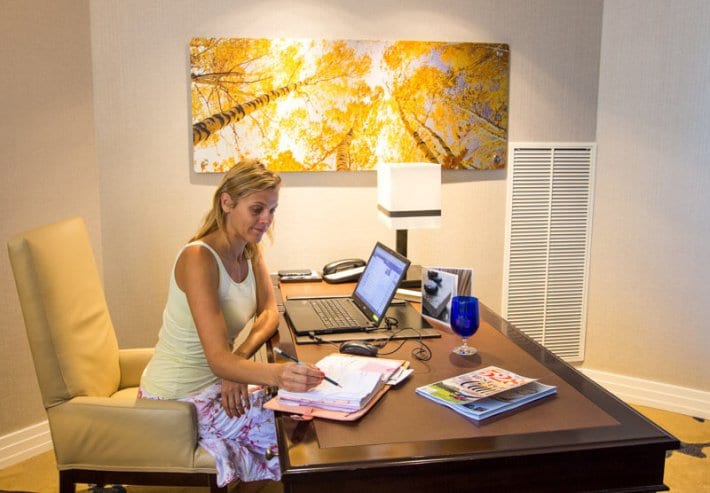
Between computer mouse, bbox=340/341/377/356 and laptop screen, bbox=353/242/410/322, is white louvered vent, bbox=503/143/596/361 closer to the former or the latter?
laptop screen, bbox=353/242/410/322

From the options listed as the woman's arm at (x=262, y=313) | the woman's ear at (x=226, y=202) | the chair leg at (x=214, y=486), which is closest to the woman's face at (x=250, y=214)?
the woman's ear at (x=226, y=202)

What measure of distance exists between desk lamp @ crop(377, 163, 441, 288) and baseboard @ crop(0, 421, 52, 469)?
5.73ft

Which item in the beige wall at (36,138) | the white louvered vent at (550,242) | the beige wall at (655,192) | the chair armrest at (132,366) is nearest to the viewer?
the chair armrest at (132,366)

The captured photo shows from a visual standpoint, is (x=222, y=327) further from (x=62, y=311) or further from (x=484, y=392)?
(x=484, y=392)

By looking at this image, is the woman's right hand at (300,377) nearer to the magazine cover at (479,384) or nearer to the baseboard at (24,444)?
the magazine cover at (479,384)

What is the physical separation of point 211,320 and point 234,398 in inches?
10.8

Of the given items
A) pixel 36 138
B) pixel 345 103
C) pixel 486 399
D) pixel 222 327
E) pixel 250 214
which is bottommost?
pixel 486 399

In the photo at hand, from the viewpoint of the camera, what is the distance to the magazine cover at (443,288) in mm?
2393

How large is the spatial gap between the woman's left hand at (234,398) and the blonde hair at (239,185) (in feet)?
1.51

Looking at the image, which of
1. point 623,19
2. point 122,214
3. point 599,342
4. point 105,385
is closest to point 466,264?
point 599,342

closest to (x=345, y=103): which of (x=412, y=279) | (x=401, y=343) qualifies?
(x=412, y=279)

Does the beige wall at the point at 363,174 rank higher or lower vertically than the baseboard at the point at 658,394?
higher

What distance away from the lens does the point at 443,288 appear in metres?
2.42

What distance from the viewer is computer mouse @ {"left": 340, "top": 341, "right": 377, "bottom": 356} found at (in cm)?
212
